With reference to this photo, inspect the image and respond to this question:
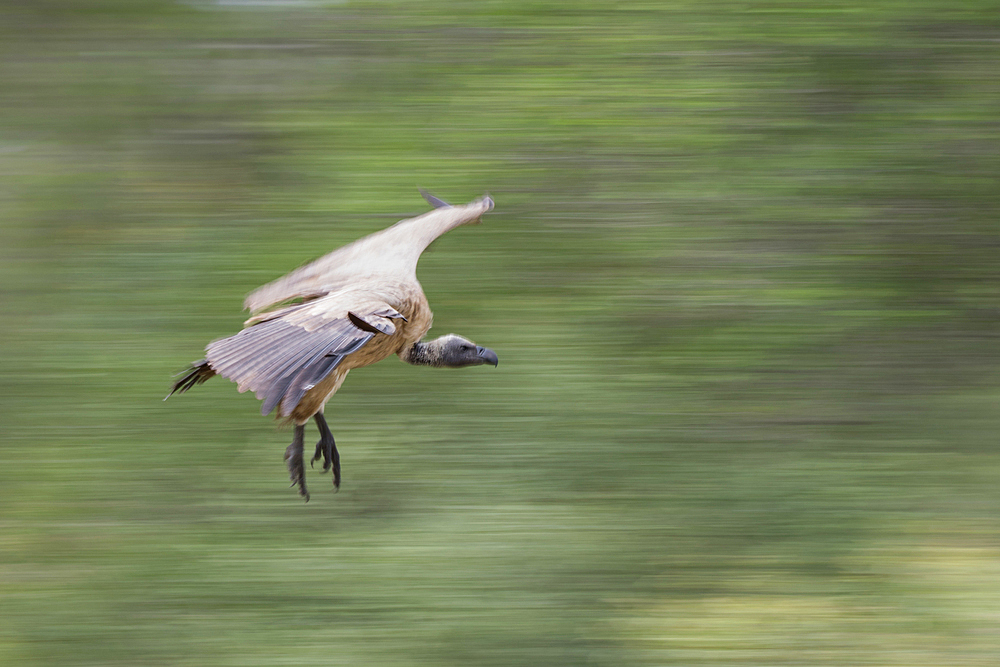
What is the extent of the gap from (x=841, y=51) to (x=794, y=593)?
3787mm

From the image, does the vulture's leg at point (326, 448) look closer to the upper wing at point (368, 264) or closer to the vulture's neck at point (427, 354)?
the vulture's neck at point (427, 354)

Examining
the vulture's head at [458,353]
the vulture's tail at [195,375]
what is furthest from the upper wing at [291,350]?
the vulture's head at [458,353]

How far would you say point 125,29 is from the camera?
289 inches

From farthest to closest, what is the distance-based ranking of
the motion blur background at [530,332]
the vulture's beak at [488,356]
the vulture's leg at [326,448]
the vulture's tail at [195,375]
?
1. the motion blur background at [530,332]
2. the vulture's leg at [326,448]
3. the vulture's beak at [488,356]
4. the vulture's tail at [195,375]

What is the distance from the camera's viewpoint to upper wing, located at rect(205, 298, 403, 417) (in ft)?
10.3

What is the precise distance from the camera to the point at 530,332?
5.88 m

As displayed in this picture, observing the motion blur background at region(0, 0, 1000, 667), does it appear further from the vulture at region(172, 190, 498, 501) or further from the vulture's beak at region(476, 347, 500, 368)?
the vulture's beak at region(476, 347, 500, 368)

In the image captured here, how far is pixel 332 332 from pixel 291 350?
0.16 metres

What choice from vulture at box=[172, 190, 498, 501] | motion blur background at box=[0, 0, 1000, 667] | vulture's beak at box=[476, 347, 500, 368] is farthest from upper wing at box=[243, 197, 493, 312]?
motion blur background at box=[0, 0, 1000, 667]

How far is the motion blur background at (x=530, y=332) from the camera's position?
507cm

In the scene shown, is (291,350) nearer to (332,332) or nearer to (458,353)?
(332,332)

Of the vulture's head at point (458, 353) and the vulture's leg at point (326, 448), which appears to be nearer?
the vulture's head at point (458, 353)

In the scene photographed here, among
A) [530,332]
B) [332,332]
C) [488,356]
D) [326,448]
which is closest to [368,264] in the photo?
[488,356]

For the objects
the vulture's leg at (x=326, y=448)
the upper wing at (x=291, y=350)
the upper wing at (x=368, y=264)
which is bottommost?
the vulture's leg at (x=326, y=448)
